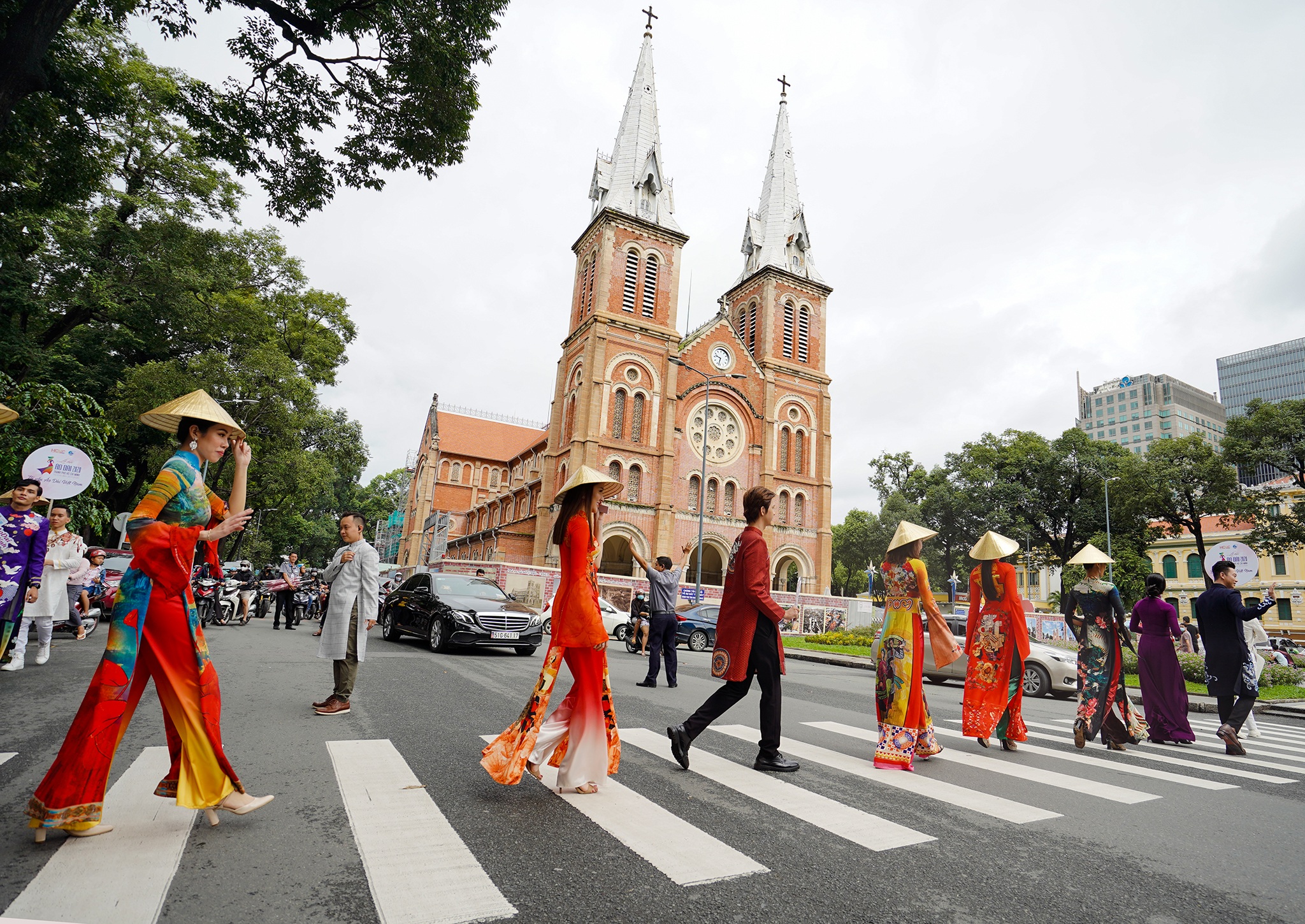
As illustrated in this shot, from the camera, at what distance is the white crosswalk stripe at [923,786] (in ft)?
13.6

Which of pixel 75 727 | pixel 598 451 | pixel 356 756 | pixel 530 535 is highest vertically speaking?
pixel 598 451

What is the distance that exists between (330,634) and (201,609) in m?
12.5

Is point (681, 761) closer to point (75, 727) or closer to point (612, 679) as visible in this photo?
point (75, 727)

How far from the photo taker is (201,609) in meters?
16.3

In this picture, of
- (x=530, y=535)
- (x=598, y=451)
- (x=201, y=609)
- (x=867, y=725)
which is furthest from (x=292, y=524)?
(x=867, y=725)

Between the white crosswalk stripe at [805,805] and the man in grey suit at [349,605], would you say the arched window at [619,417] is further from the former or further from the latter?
the white crosswalk stripe at [805,805]

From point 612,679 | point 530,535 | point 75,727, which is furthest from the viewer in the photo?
point 530,535

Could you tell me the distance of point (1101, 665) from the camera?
22.3ft

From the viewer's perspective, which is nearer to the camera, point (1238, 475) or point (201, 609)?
point (201, 609)

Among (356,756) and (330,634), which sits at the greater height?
(330,634)

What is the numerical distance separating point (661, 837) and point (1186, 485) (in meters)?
39.3

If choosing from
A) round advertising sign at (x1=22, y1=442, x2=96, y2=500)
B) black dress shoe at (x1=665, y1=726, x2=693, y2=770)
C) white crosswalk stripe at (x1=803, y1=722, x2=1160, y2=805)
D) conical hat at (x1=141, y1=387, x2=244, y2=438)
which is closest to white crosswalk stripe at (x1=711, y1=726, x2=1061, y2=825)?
white crosswalk stripe at (x1=803, y1=722, x2=1160, y2=805)

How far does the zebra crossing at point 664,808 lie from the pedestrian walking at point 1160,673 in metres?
0.48

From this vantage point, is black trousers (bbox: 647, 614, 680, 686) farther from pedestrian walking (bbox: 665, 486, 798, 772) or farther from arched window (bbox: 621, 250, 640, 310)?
arched window (bbox: 621, 250, 640, 310)
